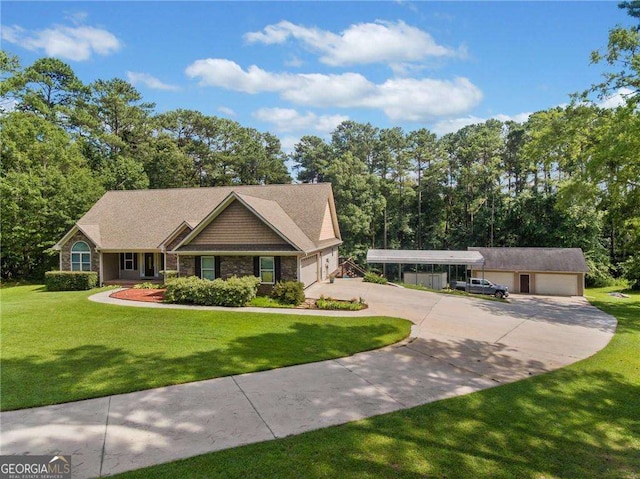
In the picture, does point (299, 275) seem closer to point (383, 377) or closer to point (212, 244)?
point (212, 244)

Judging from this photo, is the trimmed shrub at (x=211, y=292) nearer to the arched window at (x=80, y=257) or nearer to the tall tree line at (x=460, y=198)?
the arched window at (x=80, y=257)

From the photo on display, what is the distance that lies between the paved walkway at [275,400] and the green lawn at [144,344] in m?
0.54

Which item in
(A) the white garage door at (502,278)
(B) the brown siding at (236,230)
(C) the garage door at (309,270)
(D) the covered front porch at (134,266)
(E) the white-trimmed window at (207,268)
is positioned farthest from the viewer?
(A) the white garage door at (502,278)

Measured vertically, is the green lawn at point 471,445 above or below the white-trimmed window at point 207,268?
below

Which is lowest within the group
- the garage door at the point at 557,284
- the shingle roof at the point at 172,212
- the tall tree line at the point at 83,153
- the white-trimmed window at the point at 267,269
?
the garage door at the point at 557,284

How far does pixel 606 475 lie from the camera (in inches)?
201

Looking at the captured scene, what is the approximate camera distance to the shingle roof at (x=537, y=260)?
33125 millimetres

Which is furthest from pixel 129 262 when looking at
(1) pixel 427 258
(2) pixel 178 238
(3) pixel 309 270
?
(1) pixel 427 258

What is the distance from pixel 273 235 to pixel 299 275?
2.48 metres

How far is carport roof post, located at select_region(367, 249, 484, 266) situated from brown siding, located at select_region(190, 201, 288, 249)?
15223 mm

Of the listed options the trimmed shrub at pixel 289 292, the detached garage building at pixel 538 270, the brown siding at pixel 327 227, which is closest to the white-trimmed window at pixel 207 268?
the trimmed shrub at pixel 289 292

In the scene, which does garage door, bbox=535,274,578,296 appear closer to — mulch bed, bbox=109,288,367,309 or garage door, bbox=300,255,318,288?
garage door, bbox=300,255,318,288

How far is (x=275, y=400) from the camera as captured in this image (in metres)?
7.38

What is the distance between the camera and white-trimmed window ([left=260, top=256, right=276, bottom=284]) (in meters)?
19.7
